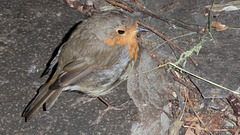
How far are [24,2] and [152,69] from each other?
1987mm

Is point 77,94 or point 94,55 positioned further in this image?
point 77,94

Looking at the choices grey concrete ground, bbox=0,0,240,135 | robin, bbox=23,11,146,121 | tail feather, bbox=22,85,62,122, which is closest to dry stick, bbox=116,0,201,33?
grey concrete ground, bbox=0,0,240,135

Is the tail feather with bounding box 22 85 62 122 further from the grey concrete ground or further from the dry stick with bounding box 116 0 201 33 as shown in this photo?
the dry stick with bounding box 116 0 201 33

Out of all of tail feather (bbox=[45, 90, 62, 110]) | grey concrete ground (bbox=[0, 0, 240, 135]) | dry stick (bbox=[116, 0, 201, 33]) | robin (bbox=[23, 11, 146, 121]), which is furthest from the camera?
dry stick (bbox=[116, 0, 201, 33])

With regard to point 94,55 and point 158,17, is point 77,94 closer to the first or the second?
point 94,55

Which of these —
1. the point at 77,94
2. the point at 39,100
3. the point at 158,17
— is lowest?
the point at 77,94

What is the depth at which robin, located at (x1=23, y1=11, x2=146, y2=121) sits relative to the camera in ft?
10.8

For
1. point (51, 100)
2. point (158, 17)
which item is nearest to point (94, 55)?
point (51, 100)

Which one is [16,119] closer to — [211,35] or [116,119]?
[116,119]

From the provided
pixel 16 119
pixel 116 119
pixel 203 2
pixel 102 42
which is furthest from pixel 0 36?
pixel 203 2

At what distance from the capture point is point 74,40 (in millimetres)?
3432

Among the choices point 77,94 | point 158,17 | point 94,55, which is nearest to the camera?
point 94,55

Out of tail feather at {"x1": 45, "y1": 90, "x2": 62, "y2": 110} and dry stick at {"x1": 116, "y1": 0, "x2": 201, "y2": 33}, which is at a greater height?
dry stick at {"x1": 116, "y1": 0, "x2": 201, "y2": 33}

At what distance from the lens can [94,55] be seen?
10.9 feet
